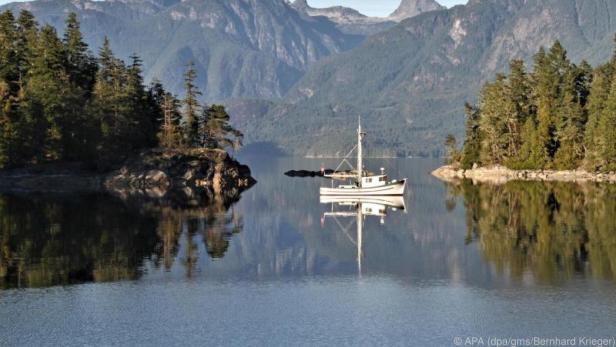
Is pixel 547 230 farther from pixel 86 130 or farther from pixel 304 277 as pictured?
pixel 86 130

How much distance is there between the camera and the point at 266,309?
5112cm

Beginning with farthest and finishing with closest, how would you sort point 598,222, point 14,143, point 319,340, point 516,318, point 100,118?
point 100,118
point 14,143
point 598,222
point 516,318
point 319,340

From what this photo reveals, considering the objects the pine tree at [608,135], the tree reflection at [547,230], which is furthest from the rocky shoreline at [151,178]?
the pine tree at [608,135]

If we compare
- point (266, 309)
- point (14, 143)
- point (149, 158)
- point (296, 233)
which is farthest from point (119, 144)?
point (266, 309)

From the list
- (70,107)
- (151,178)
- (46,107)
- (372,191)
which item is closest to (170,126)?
(151,178)

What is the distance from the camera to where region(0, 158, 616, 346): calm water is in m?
46.4

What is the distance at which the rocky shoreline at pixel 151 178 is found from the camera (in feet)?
519

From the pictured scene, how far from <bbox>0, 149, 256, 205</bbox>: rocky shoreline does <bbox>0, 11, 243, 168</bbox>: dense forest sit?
12.7 feet

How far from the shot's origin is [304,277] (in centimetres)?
6253

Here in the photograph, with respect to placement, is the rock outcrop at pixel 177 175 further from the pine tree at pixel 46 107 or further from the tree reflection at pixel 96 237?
the tree reflection at pixel 96 237

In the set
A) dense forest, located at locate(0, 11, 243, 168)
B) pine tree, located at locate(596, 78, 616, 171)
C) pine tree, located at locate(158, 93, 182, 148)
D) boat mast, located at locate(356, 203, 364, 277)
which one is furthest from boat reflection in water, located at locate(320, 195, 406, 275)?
pine tree, located at locate(596, 78, 616, 171)

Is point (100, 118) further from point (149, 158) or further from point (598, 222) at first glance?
point (598, 222)

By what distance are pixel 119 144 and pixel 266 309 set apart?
5281 inches

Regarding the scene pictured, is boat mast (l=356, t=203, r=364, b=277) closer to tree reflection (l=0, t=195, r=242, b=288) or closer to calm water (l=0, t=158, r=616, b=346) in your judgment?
calm water (l=0, t=158, r=616, b=346)
